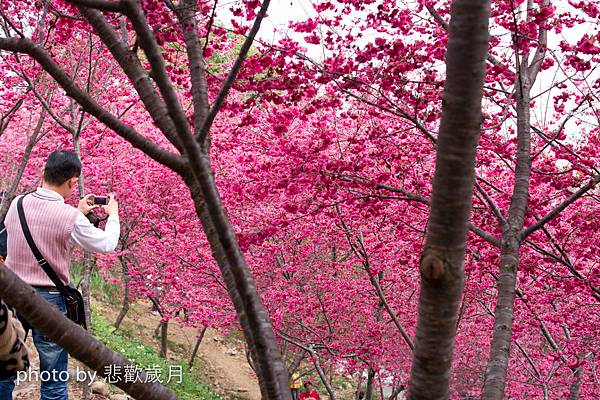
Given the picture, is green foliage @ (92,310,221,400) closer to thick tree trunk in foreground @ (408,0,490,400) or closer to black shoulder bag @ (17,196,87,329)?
black shoulder bag @ (17,196,87,329)

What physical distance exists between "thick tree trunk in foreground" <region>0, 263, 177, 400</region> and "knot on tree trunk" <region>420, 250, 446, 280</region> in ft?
2.82

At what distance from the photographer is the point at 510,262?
11.3 ft

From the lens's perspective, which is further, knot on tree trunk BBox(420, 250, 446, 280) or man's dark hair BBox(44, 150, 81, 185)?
man's dark hair BBox(44, 150, 81, 185)

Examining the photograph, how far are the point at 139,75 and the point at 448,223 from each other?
143 cm

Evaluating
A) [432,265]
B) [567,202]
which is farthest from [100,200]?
[567,202]

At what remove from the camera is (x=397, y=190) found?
4039 millimetres

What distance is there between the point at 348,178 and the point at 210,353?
10851 mm

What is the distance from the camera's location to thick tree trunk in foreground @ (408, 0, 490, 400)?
123 centimetres

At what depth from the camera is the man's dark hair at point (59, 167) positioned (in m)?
2.95

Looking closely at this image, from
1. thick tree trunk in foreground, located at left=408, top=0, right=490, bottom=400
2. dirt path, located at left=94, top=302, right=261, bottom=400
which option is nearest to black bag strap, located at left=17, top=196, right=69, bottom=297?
thick tree trunk in foreground, located at left=408, top=0, right=490, bottom=400

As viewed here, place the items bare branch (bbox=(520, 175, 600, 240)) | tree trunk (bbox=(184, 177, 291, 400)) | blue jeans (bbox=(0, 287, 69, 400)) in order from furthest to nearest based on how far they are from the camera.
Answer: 1. bare branch (bbox=(520, 175, 600, 240))
2. blue jeans (bbox=(0, 287, 69, 400))
3. tree trunk (bbox=(184, 177, 291, 400))

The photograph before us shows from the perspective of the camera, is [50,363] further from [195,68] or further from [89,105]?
[195,68]

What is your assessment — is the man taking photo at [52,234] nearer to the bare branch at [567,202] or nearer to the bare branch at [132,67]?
the bare branch at [132,67]

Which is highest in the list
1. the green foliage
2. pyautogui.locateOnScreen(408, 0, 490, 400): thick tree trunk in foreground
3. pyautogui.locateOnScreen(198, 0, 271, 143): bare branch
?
pyautogui.locateOnScreen(198, 0, 271, 143): bare branch
